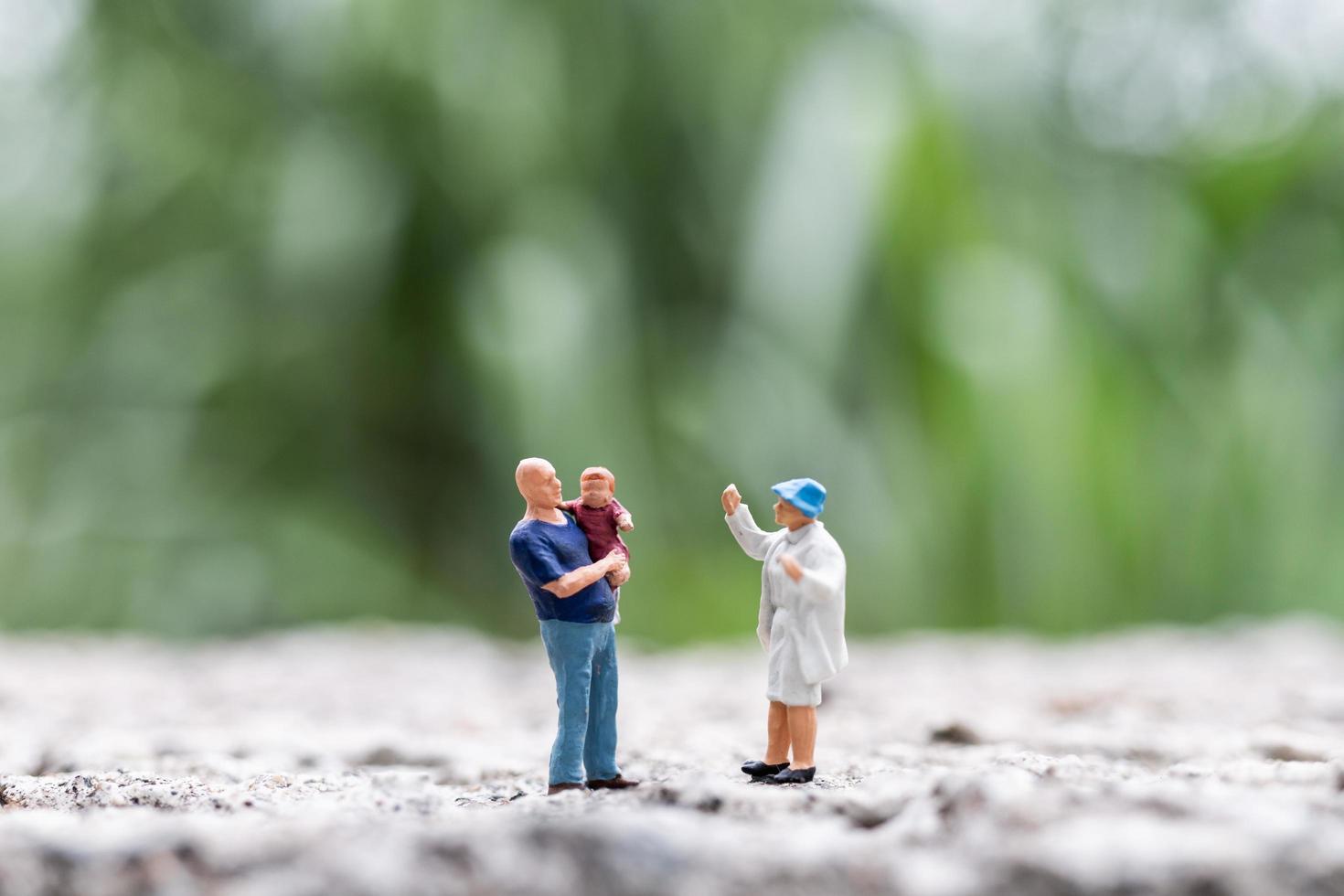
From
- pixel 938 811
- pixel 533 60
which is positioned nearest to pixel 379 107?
pixel 533 60

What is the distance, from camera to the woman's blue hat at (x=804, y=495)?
128 centimetres

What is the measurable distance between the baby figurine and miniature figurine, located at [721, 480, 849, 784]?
119 millimetres

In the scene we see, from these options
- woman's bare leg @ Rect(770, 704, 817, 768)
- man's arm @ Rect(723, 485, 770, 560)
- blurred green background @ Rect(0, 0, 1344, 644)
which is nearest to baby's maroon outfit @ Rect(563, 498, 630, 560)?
man's arm @ Rect(723, 485, 770, 560)

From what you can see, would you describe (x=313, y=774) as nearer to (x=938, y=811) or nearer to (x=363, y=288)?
(x=938, y=811)

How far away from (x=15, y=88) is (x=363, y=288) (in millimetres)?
1389

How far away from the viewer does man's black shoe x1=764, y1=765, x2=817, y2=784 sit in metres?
1.25

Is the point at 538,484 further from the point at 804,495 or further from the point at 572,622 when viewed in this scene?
the point at 804,495

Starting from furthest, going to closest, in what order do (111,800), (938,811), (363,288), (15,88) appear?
1. (15,88)
2. (363,288)
3. (111,800)
4. (938,811)

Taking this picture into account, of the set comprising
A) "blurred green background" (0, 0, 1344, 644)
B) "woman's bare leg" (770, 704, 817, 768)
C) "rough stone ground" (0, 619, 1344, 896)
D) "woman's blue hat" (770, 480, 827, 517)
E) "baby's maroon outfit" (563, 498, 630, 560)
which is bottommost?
"rough stone ground" (0, 619, 1344, 896)

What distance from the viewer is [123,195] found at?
3.90 meters

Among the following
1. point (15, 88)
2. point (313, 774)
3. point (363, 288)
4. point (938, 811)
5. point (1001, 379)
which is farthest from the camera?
point (15, 88)

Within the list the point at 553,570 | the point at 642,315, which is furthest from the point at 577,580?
the point at 642,315

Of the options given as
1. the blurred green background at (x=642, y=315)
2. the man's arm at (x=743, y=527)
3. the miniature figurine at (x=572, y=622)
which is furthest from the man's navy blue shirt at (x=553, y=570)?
the blurred green background at (x=642, y=315)

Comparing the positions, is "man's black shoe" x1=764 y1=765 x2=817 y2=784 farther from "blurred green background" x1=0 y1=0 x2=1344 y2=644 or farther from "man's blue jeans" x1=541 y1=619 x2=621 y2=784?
"blurred green background" x1=0 y1=0 x2=1344 y2=644
